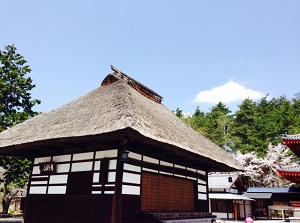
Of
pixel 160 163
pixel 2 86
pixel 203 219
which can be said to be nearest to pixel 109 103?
pixel 160 163

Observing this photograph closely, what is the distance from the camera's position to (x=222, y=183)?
2747 cm

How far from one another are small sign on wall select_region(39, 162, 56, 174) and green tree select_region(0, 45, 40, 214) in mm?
10677

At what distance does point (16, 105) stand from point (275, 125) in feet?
113

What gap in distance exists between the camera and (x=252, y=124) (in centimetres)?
4272

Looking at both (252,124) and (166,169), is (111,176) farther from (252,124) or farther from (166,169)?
(252,124)

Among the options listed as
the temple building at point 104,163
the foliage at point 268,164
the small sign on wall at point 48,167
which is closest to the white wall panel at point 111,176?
the temple building at point 104,163

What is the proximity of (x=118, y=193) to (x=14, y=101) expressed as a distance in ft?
Answer: 55.7

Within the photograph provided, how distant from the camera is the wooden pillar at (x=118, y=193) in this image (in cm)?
737

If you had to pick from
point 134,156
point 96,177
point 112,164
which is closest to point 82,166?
point 96,177

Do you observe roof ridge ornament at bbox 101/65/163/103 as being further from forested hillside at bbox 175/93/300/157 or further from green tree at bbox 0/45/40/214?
forested hillside at bbox 175/93/300/157

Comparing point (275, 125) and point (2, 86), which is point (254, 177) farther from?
point (2, 86)

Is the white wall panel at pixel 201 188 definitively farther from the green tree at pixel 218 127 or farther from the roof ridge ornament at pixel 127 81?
the green tree at pixel 218 127

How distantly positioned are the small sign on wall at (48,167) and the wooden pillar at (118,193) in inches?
126

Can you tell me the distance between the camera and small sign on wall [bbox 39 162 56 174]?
31.4ft
